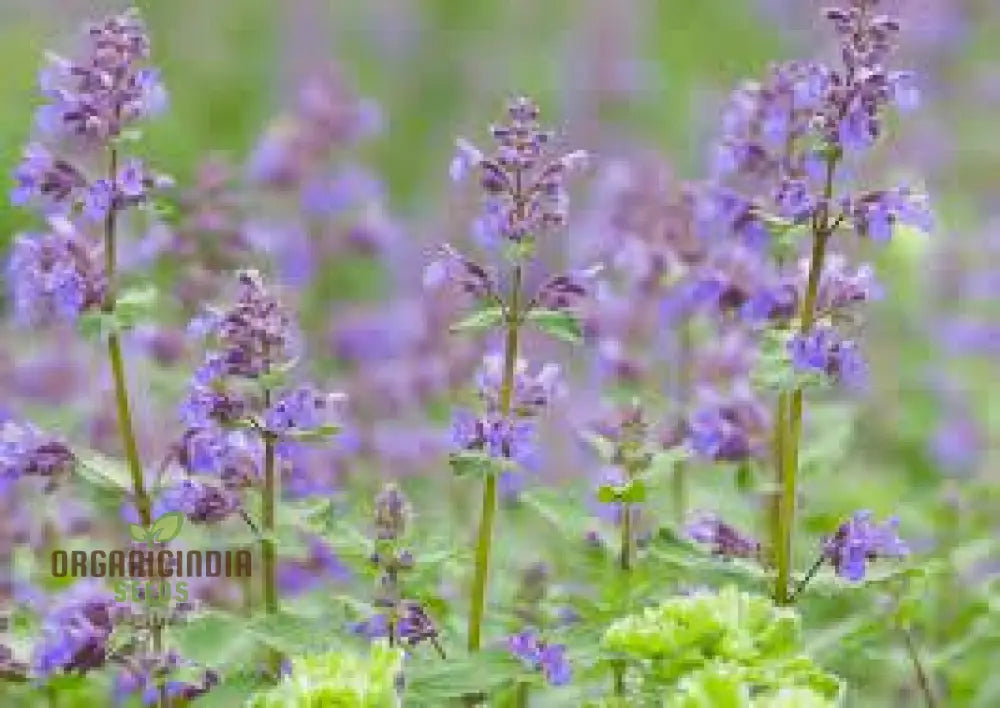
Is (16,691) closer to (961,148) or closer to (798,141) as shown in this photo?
(798,141)

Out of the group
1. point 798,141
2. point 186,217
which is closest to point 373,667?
point 798,141

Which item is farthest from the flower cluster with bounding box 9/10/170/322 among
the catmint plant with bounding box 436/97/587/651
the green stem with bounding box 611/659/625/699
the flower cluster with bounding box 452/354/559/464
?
the green stem with bounding box 611/659/625/699

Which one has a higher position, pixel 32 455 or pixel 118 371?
pixel 118 371

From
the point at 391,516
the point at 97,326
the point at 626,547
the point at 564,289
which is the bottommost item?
the point at 626,547

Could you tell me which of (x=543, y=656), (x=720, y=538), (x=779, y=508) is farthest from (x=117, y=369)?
(x=779, y=508)

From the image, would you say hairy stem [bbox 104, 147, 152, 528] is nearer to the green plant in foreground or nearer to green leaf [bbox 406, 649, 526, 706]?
the green plant in foreground

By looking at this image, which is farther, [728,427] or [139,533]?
[728,427]

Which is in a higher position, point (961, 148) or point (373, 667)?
point (961, 148)

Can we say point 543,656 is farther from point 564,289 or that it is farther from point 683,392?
point 683,392
